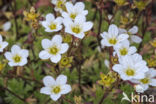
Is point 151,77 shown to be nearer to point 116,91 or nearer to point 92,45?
point 116,91

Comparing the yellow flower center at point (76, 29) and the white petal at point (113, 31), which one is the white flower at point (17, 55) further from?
the white petal at point (113, 31)

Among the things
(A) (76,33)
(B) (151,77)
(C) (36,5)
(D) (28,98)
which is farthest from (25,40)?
(B) (151,77)

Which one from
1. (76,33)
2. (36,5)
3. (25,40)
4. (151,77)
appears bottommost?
(151,77)

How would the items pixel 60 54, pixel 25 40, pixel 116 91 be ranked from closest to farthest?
1. pixel 60 54
2. pixel 116 91
3. pixel 25 40

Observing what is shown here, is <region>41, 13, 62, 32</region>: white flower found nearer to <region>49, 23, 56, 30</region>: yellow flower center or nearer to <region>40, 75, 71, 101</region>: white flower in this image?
<region>49, 23, 56, 30</region>: yellow flower center

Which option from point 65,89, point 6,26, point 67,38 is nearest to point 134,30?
point 67,38

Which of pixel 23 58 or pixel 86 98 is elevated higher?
pixel 23 58

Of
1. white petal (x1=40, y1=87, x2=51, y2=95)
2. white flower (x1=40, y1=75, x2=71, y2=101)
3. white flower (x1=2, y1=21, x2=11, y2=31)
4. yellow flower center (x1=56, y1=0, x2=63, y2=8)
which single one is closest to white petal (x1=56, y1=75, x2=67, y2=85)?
white flower (x1=40, y1=75, x2=71, y2=101)
